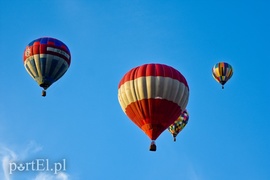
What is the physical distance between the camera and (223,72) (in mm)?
45188

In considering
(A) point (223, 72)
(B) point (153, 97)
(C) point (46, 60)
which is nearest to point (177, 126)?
(A) point (223, 72)

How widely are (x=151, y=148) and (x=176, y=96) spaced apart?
9.36 ft

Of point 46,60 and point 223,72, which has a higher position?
point 223,72

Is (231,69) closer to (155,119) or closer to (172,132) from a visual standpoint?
(172,132)

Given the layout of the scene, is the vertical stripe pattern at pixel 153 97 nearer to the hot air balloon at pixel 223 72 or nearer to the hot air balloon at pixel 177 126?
the hot air balloon at pixel 177 126

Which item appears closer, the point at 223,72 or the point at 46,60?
the point at 46,60

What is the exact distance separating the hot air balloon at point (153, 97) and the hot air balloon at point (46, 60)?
5790 mm

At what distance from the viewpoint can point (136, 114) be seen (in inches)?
1226

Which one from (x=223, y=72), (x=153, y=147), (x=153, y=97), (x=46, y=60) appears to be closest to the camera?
(x=153, y=147)

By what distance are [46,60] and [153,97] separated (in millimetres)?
7933

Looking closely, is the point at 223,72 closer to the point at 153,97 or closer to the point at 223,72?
the point at 223,72

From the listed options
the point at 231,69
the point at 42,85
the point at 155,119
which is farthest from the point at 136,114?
the point at 231,69

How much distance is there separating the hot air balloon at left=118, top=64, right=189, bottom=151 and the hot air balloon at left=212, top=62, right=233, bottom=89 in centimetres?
1367

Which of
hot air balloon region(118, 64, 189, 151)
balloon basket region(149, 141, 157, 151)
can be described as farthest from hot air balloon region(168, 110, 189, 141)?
balloon basket region(149, 141, 157, 151)
